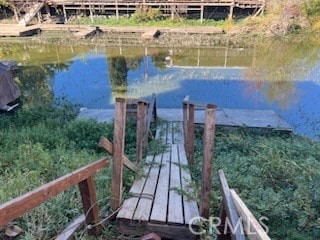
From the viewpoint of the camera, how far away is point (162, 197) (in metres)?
2.61

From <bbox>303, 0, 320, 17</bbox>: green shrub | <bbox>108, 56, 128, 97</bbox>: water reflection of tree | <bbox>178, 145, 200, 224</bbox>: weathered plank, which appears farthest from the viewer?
<bbox>303, 0, 320, 17</bbox>: green shrub

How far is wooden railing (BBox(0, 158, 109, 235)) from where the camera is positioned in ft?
4.19

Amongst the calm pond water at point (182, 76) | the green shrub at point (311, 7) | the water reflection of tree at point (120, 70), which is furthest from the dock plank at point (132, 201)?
the green shrub at point (311, 7)

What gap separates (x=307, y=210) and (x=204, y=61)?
441 inches

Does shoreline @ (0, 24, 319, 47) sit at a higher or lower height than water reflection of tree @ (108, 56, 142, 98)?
higher

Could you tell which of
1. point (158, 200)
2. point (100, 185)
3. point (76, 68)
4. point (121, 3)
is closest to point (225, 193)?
point (158, 200)

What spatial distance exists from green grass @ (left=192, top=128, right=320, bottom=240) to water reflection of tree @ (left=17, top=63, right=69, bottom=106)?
6.14 m

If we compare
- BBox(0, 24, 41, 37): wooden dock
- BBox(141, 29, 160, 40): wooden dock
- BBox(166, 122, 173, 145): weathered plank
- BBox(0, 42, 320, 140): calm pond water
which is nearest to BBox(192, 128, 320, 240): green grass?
BBox(166, 122, 173, 145): weathered plank

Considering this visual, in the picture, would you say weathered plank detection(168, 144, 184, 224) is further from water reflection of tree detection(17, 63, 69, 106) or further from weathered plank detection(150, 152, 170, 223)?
water reflection of tree detection(17, 63, 69, 106)

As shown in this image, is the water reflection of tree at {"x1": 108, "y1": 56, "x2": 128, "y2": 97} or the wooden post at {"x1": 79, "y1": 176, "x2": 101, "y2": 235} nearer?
the wooden post at {"x1": 79, "y1": 176, "x2": 101, "y2": 235}

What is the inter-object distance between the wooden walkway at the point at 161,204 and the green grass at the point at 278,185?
339 mm

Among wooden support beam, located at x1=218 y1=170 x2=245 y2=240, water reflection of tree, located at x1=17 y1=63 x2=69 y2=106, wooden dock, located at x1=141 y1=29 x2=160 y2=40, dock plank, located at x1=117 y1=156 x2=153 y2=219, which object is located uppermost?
wooden support beam, located at x1=218 y1=170 x2=245 y2=240

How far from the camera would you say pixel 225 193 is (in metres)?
1.71

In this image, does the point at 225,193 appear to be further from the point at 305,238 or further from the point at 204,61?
the point at 204,61
